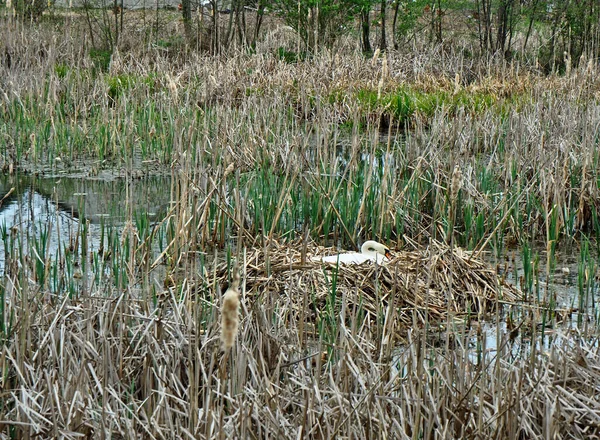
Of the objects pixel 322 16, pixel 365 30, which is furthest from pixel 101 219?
pixel 365 30

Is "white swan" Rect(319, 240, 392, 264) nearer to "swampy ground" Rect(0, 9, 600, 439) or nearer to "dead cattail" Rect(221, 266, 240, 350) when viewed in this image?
"swampy ground" Rect(0, 9, 600, 439)

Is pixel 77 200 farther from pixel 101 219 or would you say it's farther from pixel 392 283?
pixel 392 283

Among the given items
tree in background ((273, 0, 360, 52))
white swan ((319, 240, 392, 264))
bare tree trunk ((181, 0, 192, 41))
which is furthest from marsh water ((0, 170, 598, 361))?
bare tree trunk ((181, 0, 192, 41))

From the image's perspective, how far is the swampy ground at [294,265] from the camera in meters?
2.49

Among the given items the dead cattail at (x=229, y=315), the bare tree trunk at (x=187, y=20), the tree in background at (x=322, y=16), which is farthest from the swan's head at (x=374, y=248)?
the bare tree trunk at (x=187, y=20)

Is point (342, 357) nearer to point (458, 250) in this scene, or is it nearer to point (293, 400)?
point (293, 400)

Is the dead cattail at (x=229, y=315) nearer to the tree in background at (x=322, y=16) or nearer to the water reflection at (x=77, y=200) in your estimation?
the water reflection at (x=77, y=200)

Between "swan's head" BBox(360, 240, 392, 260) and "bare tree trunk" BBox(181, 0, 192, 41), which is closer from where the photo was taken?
"swan's head" BBox(360, 240, 392, 260)

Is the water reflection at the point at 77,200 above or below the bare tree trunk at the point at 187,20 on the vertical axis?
below

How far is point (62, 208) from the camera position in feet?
20.8

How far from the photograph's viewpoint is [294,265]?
413 cm

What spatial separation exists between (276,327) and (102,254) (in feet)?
5.99

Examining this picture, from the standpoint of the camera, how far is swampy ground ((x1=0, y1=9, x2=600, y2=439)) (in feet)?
8.18

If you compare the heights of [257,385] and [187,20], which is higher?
[187,20]
